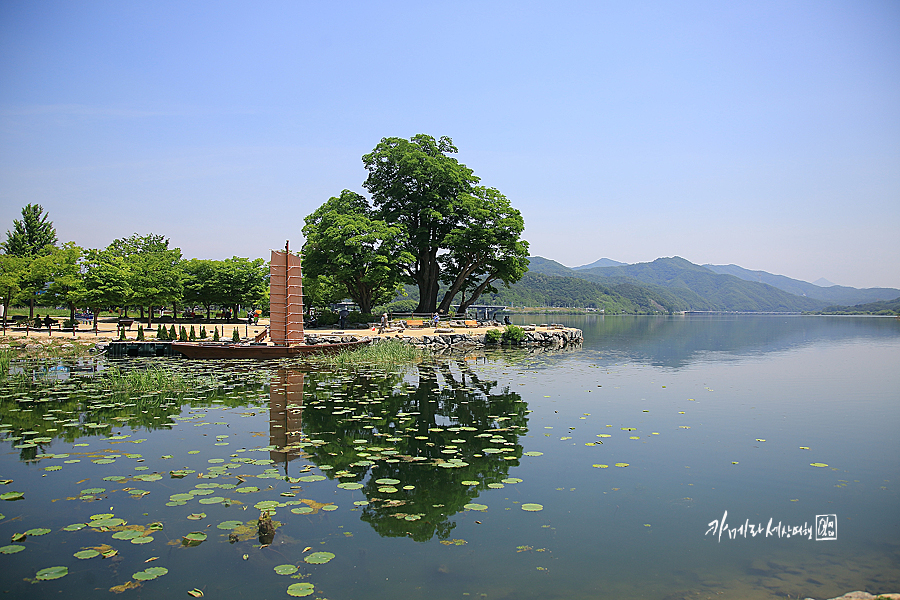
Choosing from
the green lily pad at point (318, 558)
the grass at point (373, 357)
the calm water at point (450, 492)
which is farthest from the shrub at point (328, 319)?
the green lily pad at point (318, 558)

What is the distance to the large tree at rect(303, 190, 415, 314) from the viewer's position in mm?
31484

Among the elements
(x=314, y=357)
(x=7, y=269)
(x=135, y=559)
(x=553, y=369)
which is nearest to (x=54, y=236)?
(x=7, y=269)

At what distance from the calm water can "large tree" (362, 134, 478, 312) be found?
24.3 m

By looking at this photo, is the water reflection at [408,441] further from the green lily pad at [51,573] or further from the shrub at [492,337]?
the shrub at [492,337]

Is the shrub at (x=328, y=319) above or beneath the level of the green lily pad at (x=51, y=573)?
above

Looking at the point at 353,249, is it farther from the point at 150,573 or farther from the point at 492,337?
the point at 150,573

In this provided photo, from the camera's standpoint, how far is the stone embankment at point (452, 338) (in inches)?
1000

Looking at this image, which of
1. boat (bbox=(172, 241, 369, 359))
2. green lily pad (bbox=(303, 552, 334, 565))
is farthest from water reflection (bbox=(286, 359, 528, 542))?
boat (bbox=(172, 241, 369, 359))

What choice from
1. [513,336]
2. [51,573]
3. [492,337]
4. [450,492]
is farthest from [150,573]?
[513,336]

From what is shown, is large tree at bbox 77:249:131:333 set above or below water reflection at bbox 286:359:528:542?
above

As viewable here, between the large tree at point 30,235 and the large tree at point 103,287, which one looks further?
the large tree at point 30,235

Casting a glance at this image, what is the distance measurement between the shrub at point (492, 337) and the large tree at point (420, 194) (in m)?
7.10

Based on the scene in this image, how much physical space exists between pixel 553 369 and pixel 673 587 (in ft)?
48.8

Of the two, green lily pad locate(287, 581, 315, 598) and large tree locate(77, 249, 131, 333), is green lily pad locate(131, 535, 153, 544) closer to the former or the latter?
green lily pad locate(287, 581, 315, 598)
